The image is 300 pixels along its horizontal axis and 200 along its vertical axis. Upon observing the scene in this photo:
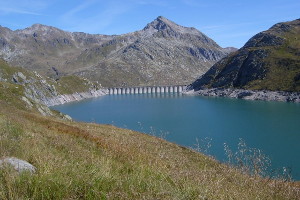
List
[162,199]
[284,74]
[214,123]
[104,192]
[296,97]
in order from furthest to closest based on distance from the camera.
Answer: [284,74]
[296,97]
[214,123]
[104,192]
[162,199]

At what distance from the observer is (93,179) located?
214 inches

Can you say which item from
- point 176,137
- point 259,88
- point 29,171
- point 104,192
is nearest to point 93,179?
point 104,192

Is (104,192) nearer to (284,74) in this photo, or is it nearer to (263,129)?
(263,129)

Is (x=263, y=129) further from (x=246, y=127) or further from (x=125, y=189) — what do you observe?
(x=125, y=189)

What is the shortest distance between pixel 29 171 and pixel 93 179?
1260 mm

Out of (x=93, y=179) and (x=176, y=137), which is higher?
(x=93, y=179)

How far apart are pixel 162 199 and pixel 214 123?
344 ft

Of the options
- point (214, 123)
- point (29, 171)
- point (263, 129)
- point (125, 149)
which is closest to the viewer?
point (29, 171)

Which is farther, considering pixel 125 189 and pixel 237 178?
pixel 237 178

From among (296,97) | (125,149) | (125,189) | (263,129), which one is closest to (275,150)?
(263,129)

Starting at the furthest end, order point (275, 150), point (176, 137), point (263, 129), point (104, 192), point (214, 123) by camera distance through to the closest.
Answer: point (214, 123), point (263, 129), point (176, 137), point (275, 150), point (104, 192)

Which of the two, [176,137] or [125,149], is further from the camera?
[176,137]

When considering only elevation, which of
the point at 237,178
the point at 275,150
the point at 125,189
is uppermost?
the point at 125,189

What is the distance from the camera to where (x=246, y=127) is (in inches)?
3807
